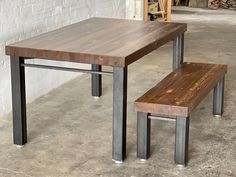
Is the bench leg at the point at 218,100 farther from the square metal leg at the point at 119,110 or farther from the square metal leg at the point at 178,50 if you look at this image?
the square metal leg at the point at 119,110

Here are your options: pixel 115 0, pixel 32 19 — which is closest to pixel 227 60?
pixel 115 0

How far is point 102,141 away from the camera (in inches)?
150

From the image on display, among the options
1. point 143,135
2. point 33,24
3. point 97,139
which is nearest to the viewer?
point 143,135

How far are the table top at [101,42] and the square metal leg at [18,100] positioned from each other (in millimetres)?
106

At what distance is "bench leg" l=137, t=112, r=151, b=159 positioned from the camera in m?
3.36

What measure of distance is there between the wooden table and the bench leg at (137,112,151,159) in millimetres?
110

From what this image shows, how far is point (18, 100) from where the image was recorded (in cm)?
358

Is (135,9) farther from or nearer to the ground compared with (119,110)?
farther from the ground

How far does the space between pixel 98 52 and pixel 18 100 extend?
29.0 inches

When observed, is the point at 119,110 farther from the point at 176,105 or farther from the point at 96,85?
the point at 96,85

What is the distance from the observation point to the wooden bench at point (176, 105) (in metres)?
3.25

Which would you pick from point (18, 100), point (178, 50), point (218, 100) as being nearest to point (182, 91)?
point (218, 100)

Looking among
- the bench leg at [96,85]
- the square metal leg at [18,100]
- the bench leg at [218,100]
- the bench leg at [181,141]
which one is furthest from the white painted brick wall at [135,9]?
the bench leg at [181,141]

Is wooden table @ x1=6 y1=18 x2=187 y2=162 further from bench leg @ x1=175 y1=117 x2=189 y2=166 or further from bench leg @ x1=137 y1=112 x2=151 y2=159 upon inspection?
bench leg @ x1=175 y1=117 x2=189 y2=166
